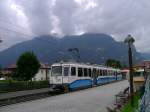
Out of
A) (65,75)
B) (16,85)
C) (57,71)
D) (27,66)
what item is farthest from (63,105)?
(27,66)

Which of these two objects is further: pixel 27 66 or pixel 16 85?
pixel 27 66

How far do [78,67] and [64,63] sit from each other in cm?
235

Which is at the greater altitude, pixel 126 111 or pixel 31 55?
pixel 31 55

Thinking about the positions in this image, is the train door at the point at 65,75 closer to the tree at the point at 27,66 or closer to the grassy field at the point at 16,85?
the grassy field at the point at 16,85

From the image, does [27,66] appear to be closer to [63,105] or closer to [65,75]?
[65,75]

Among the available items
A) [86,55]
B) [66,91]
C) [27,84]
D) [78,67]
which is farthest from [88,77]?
[86,55]

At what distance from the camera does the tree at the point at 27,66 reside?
75.4 metres

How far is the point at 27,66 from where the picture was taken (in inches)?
3009

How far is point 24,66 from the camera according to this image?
76.8m

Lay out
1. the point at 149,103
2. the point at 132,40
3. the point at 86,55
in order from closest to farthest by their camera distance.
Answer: the point at 149,103 < the point at 132,40 < the point at 86,55

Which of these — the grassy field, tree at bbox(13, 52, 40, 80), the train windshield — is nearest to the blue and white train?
the train windshield

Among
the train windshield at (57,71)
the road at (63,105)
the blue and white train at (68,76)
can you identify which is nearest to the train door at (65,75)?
the blue and white train at (68,76)

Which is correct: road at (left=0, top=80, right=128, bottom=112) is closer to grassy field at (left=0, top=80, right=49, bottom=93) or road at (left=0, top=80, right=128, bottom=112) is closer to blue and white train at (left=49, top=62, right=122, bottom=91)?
blue and white train at (left=49, top=62, right=122, bottom=91)

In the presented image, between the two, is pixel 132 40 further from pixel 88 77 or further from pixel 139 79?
pixel 88 77
